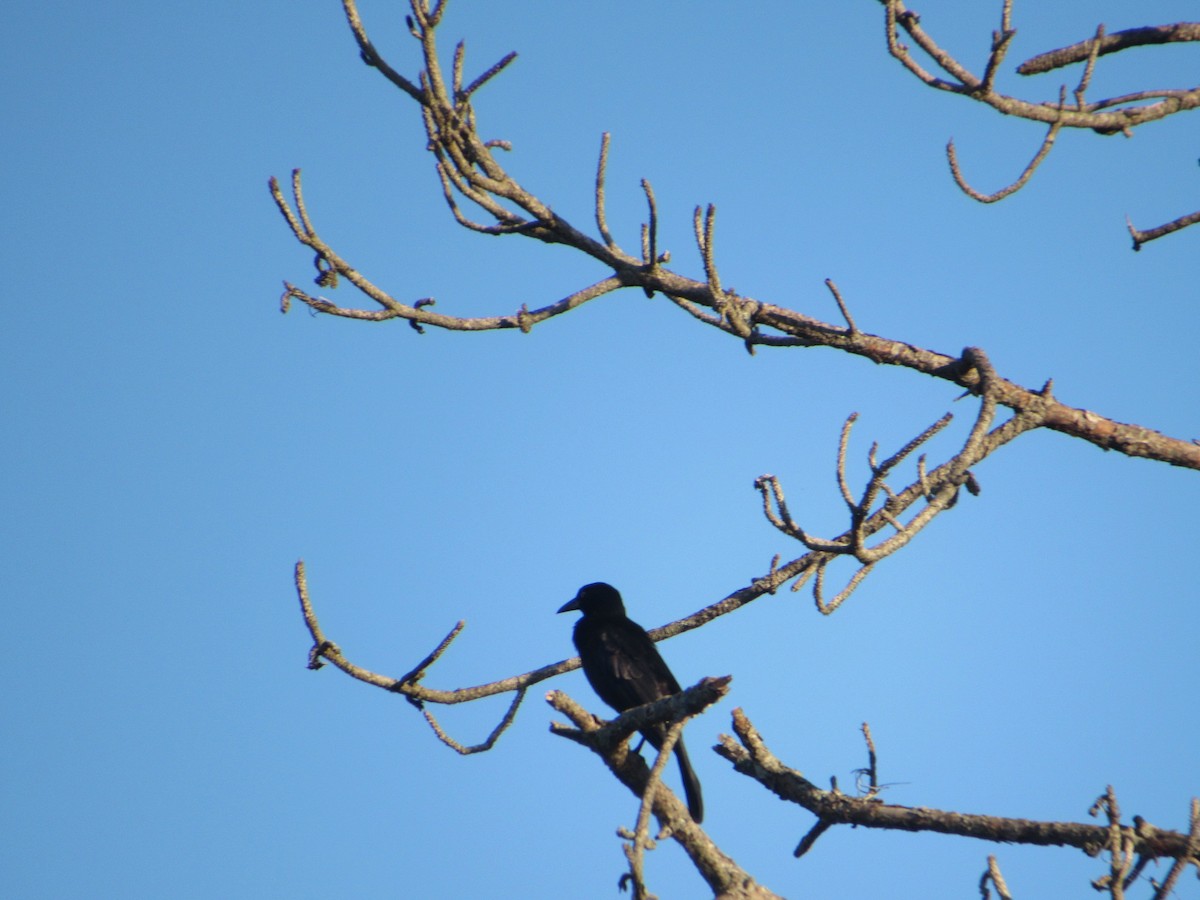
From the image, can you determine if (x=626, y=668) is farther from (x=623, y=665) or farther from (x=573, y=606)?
(x=573, y=606)

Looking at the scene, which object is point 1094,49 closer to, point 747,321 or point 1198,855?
point 747,321

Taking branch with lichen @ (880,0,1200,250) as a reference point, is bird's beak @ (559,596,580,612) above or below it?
above

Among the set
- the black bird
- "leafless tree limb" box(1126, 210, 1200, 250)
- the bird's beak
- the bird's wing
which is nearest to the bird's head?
the bird's beak

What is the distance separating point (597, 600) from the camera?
9008 mm

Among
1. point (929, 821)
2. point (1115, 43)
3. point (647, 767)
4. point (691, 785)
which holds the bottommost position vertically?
point (929, 821)

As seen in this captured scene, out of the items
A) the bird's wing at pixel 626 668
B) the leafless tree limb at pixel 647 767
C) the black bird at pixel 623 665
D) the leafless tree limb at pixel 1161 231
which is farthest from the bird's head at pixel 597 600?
the leafless tree limb at pixel 1161 231

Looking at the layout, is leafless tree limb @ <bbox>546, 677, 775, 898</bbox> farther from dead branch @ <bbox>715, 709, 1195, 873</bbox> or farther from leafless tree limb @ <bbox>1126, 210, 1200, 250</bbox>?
leafless tree limb @ <bbox>1126, 210, 1200, 250</bbox>

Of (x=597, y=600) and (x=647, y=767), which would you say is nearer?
(x=647, y=767)

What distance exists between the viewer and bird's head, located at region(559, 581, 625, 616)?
894cm

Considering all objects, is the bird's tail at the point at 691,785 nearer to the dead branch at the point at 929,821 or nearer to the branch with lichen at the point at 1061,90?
the dead branch at the point at 929,821

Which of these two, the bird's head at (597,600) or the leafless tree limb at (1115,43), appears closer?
the leafless tree limb at (1115,43)

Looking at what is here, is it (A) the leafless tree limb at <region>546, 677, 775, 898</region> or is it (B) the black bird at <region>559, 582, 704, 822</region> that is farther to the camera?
(B) the black bird at <region>559, 582, 704, 822</region>

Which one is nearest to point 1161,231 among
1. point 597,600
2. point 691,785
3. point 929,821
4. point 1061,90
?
point 1061,90

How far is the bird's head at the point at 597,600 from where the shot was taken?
8.94 meters
